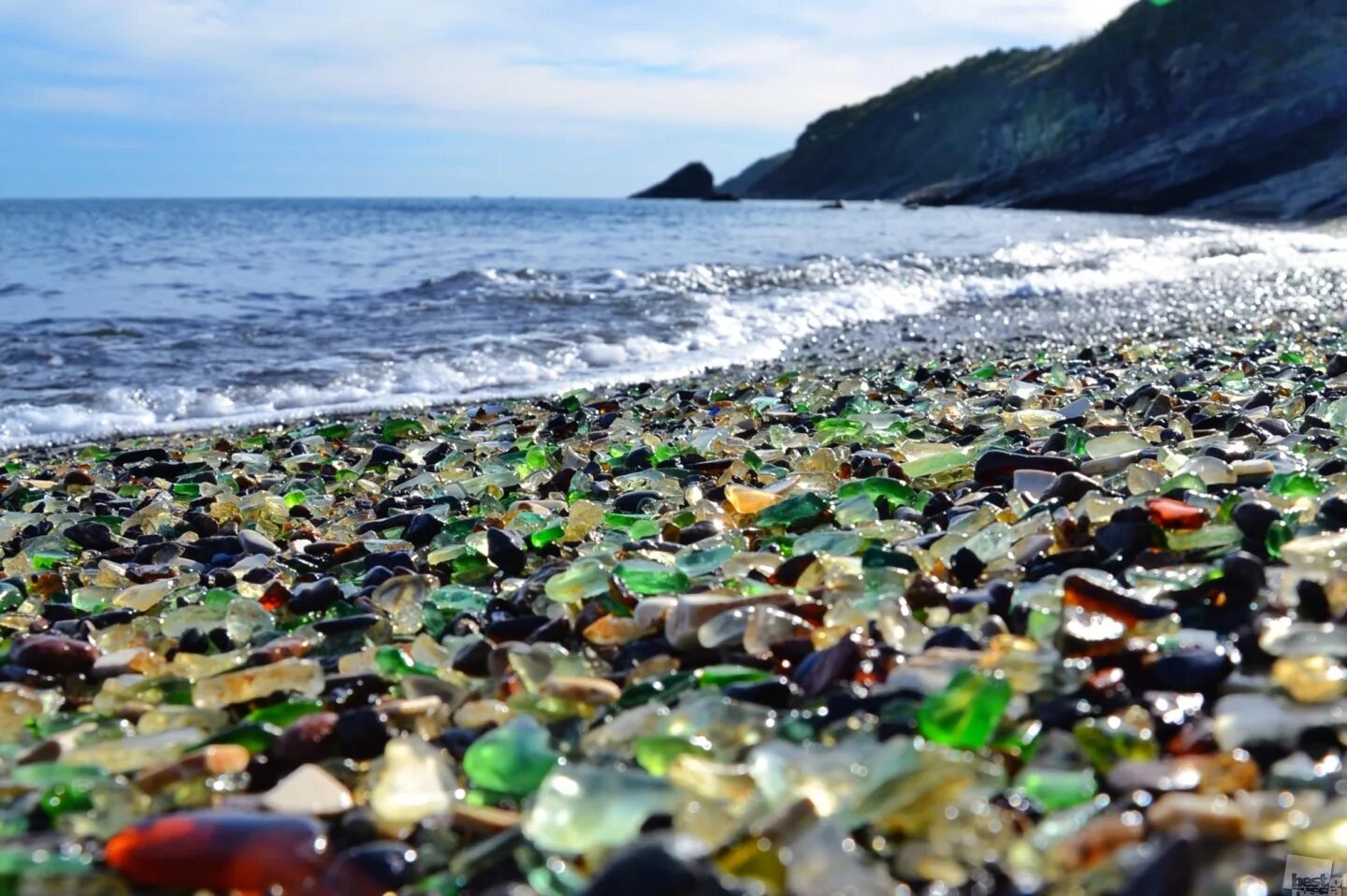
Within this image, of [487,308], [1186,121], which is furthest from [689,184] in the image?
[487,308]

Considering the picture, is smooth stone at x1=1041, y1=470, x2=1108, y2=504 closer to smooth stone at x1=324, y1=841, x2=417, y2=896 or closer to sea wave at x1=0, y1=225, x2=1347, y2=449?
smooth stone at x1=324, y1=841, x2=417, y2=896

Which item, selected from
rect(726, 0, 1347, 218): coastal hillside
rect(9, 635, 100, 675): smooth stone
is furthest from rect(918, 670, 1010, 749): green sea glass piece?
rect(726, 0, 1347, 218): coastal hillside

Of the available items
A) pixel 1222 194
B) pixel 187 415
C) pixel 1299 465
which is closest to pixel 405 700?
pixel 1299 465

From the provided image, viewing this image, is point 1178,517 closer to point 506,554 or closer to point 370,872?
point 506,554

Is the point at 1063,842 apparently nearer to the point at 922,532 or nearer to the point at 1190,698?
the point at 1190,698

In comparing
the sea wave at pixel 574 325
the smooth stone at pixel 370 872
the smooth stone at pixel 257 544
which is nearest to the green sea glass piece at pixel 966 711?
the smooth stone at pixel 370 872
